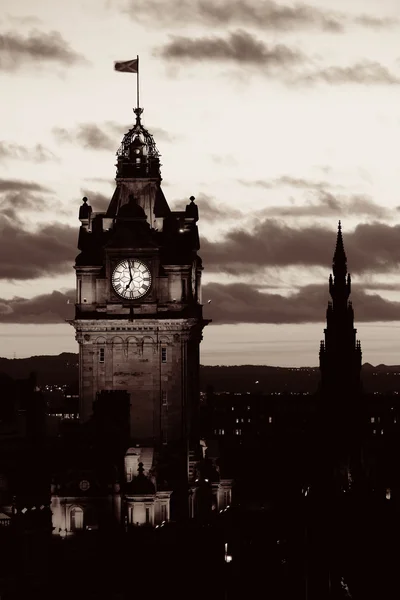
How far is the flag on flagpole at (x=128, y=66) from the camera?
17800 cm

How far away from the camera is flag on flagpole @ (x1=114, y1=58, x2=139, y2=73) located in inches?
7008

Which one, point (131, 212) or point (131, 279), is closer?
point (131, 212)

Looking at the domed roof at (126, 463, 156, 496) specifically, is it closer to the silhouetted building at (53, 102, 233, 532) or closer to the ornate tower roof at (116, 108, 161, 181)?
the silhouetted building at (53, 102, 233, 532)

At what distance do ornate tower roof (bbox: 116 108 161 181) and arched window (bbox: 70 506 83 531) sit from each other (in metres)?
27.2

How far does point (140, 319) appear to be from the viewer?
182 m

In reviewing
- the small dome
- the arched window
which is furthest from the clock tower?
the arched window

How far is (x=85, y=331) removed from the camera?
603 ft

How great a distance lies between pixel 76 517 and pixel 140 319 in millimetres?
17238

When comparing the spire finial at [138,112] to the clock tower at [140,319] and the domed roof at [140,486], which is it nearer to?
the clock tower at [140,319]

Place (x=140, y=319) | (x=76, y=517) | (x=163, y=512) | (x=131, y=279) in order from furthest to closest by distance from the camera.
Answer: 1. (x=131, y=279)
2. (x=140, y=319)
3. (x=163, y=512)
4. (x=76, y=517)

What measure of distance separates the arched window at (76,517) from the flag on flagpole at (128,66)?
104ft

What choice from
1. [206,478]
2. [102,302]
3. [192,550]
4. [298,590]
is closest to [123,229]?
[102,302]

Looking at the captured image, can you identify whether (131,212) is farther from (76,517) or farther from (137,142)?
(76,517)

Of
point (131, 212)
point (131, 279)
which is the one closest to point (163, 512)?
point (131, 279)
